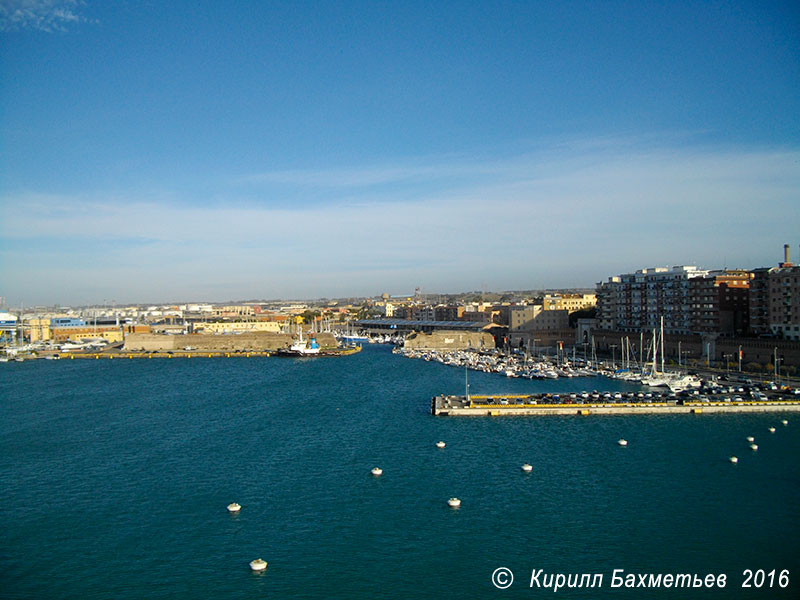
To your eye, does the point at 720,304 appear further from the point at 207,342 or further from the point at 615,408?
the point at 207,342

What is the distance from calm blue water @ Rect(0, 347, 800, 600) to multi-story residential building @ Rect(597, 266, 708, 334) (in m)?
10.0

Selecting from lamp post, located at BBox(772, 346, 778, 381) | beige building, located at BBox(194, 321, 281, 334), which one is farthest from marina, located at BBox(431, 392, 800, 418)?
beige building, located at BBox(194, 321, 281, 334)

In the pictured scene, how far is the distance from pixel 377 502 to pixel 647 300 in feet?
59.0

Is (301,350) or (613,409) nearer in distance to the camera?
(613,409)

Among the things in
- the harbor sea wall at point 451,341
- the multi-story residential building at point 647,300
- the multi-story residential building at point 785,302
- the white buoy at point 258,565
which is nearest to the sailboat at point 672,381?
the multi-story residential building at point 785,302

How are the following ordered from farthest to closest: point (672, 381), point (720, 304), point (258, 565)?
point (720, 304) < point (672, 381) < point (258, 565)

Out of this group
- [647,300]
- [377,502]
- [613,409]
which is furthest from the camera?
[647,300]

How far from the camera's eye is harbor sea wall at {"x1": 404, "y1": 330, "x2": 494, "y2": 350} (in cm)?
3019

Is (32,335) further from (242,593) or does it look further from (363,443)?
(242,593)

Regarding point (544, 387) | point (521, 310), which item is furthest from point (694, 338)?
point (521, 310)

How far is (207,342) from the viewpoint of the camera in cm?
3136

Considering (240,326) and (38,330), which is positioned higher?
(38,330)

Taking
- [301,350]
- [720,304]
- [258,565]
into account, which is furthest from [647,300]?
[258,565]

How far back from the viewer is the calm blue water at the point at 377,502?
578 centimetres
